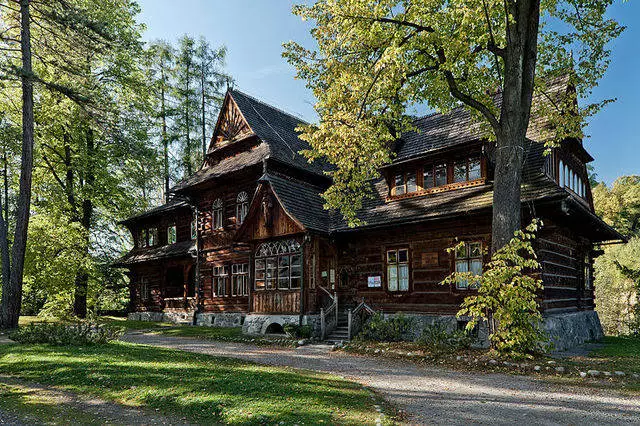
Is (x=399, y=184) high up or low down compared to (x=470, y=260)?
up

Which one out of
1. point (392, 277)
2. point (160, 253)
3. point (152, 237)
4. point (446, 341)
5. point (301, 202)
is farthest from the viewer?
point (152, 237)

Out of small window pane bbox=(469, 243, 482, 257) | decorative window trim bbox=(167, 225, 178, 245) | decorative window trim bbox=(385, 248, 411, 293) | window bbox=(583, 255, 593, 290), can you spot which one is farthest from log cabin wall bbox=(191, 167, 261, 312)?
window bbox=(583, 255, 593, 290)

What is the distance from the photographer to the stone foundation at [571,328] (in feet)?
48.1

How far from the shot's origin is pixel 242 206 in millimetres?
23516

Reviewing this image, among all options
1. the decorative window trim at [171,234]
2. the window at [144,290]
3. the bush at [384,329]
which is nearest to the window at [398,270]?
the bush at [384,329]

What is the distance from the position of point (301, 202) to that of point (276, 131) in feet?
20.9

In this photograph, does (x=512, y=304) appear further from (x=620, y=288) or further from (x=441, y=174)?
(x=620, y=288)

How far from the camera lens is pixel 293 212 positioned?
61.2 feet

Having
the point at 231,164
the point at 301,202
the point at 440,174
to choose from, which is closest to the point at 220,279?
the point at 231,164

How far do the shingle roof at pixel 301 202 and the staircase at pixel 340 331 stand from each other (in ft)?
12.4

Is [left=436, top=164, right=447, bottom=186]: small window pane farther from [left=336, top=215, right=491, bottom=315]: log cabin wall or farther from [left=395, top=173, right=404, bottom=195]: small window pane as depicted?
[left=336, top=215, right=491, bottom=315]: log cabin wall

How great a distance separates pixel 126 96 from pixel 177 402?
27193mm

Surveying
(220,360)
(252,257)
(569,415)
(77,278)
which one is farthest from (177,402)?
(77,278)

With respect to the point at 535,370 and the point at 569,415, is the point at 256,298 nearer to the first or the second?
the point at 535,370
